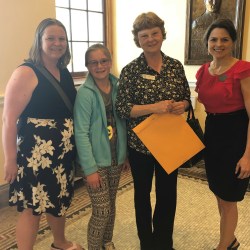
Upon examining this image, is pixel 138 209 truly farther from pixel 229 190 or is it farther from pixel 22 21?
pixel 22 21

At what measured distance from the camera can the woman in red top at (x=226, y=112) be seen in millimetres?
1450

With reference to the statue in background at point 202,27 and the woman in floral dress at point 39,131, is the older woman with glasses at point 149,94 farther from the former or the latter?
the statue in background at point 202,27

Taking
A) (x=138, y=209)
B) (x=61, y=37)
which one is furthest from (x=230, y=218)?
(x=61, y=37)

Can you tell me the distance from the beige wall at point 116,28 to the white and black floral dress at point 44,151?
98 cm

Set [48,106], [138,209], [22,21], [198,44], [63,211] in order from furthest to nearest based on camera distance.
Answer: [198,44] → [22,21] → [138,209] → [63,211] → [48,106]

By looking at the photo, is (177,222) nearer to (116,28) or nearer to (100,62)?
(100,62)

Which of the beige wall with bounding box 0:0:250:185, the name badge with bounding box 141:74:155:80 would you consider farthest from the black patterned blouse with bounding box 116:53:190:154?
the beige wall with bounding box 0:0:250:185

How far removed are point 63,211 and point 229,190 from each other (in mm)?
897

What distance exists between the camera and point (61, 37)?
4.93ft

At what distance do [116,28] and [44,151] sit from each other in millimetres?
2601

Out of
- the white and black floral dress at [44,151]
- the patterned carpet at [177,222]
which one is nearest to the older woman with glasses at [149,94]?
the white and black floral dress at [44,151]

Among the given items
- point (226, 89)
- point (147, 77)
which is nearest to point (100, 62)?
point (147, 77)

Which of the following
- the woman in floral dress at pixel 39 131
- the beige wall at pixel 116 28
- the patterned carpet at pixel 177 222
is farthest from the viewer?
the beige wall at pixel 116 28

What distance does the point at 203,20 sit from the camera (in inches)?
118
